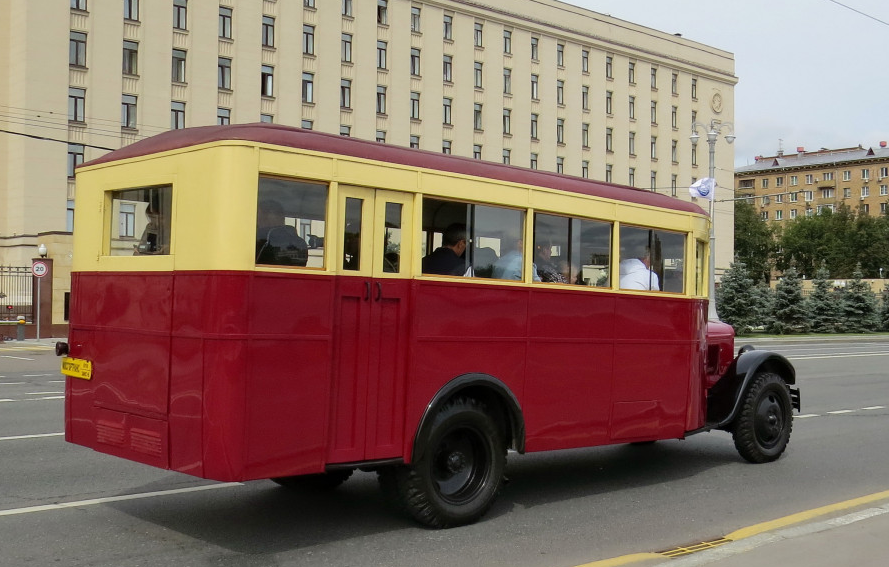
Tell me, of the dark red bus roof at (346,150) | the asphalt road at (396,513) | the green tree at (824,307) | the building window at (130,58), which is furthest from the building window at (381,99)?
the dark red bus roof at (346,150)

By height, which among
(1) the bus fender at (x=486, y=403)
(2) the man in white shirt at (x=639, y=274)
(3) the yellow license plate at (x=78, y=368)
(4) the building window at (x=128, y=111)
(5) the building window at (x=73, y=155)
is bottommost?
(1) the bus fender at (x=486, y=403)

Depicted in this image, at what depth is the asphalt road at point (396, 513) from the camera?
6324 millimetres

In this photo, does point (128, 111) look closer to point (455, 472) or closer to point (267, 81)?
point (267, 81)

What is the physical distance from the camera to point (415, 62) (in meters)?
59.4

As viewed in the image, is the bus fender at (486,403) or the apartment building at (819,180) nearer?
the bus fender at (486,403)

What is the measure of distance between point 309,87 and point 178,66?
7609 mm

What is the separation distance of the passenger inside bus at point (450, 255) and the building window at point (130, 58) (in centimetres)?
4412

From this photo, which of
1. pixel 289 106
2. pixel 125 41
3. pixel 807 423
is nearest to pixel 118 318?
pixel 807 423

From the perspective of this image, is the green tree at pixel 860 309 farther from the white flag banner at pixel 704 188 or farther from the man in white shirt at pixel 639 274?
the man in white shirt at pixel 639 274

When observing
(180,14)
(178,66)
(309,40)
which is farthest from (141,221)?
(309,40)

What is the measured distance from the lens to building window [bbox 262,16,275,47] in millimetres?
52719

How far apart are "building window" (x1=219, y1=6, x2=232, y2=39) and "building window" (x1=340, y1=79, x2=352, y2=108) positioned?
23.1 ft

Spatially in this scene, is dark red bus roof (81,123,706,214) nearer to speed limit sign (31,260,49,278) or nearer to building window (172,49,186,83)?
speed limit sign (31,260,49,278)

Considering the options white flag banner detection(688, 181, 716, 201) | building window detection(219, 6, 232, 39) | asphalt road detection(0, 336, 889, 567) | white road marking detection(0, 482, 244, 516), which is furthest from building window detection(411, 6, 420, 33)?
white road marking detection(0, 482, 244, 516)
